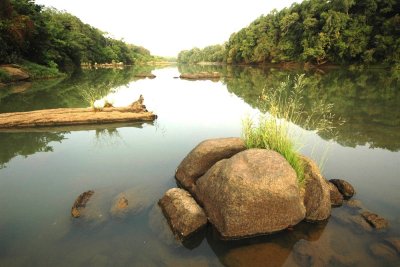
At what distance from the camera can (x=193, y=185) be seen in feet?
20.1

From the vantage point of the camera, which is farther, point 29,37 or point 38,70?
point 29,37

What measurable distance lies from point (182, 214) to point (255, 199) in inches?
Answer: 52.9

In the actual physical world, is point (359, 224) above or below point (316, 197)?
below

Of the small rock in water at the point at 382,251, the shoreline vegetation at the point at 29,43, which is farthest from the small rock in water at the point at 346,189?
the shoreline vegetation at the point at 29,43

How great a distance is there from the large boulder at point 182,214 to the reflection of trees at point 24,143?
17.7 feet

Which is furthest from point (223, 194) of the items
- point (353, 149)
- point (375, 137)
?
point (375, 137)

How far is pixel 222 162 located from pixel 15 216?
4.08 meters

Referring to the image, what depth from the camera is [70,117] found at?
1141cm

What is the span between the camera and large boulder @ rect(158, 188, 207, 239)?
4.85 m

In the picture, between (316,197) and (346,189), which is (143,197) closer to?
(316,197)

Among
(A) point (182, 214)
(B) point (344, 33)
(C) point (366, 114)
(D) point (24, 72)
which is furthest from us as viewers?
(B) point (344, 33)

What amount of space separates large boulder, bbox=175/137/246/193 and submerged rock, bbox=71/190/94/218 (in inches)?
80.5

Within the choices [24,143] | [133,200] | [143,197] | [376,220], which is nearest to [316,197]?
[376,220]

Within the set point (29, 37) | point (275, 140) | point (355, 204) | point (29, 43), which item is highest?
point (29, 37)
